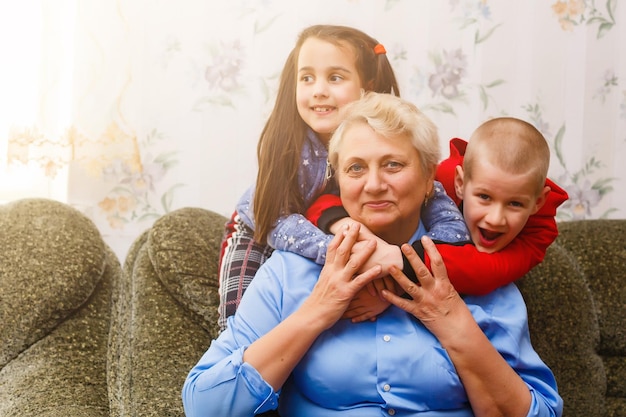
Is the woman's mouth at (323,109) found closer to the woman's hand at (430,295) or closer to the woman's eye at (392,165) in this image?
the woman's eye at (392,165)

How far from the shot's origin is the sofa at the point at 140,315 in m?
1.44

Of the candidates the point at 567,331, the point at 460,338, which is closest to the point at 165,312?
the point at 460,338

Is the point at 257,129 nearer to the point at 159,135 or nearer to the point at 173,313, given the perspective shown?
the point at 159,135

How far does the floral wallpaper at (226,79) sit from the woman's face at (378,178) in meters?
0.63

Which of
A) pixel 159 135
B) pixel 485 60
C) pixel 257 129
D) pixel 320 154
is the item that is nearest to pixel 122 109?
pixel 159 135

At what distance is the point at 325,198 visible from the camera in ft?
4.33

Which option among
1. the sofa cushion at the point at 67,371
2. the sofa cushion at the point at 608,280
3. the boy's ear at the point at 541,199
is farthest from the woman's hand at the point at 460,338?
the sofa cushion at the point at 67,371

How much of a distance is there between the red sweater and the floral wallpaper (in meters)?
0.55

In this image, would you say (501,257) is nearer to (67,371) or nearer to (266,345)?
(266,345)

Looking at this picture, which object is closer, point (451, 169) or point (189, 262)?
point (451, 169)

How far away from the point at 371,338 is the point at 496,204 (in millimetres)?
324

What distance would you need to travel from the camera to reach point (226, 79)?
1.84 metres

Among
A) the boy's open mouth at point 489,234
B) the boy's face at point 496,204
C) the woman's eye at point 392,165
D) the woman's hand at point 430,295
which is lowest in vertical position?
the woman's hand at point 430,295

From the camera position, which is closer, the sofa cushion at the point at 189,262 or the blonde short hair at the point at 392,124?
the blonde short hair at the point at 392,124
